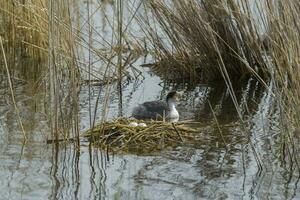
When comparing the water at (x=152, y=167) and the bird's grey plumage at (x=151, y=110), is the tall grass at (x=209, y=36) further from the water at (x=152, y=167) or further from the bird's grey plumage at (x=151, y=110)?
the bird's grey plumage at (x=151, y=110)

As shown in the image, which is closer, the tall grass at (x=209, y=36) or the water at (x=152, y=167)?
the water at (x=152, y=167)

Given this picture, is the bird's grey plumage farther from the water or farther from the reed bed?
the reed bed

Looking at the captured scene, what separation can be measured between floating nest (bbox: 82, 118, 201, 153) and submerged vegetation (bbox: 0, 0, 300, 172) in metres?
0.06

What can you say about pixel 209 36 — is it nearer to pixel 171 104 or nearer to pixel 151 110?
pixel 171 104

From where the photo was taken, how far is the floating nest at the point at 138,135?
271 inches

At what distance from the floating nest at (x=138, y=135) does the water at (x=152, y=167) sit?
13 cm

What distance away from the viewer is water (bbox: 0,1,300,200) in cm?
577

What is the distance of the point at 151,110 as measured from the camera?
818 centimetres

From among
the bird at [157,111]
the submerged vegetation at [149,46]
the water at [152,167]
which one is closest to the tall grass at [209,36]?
the submerged vegetation at [149,46]

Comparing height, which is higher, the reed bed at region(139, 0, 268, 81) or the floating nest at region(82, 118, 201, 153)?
the reed bed at region(139, 0, 268, 81)

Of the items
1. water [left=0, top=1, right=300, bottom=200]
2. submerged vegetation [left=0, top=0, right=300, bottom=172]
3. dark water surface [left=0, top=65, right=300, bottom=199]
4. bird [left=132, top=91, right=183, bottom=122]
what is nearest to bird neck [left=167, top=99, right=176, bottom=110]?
bird [left=132, top=91, right=183, bottom=122]

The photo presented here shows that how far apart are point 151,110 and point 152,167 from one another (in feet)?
6.24

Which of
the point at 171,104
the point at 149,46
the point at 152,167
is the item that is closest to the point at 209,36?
the point at 171,104

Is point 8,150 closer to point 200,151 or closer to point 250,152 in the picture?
point 200,151
